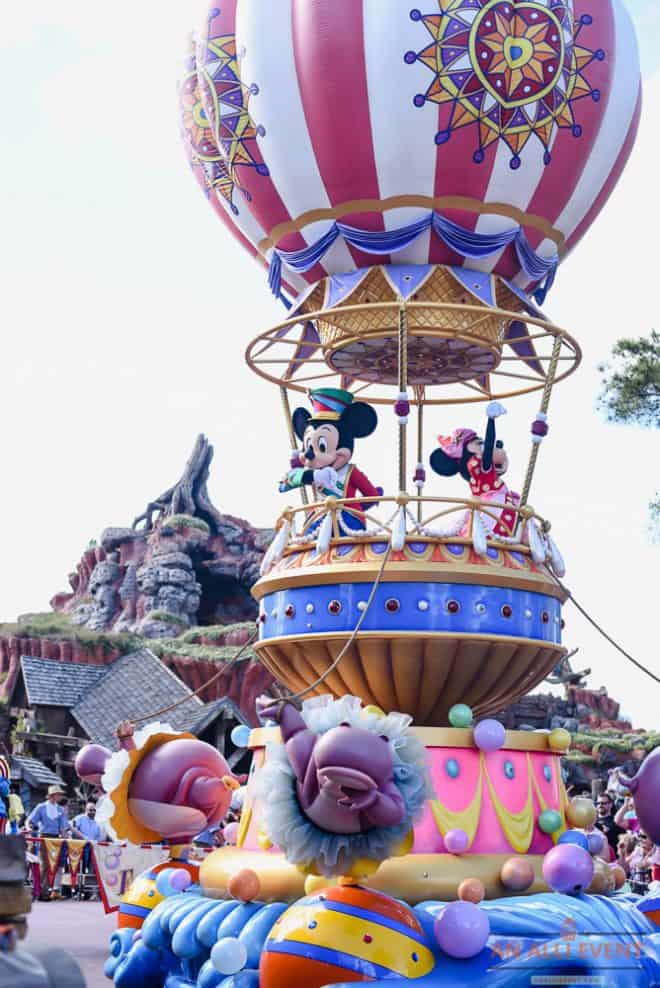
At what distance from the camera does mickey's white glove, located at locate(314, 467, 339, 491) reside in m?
7.80

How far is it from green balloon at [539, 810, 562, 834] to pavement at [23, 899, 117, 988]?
8.92ft

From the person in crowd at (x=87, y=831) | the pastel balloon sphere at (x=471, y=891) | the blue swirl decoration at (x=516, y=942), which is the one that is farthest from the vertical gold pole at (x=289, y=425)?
the person in crowd at (x=87, y=831)

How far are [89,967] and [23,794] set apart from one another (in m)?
15.4

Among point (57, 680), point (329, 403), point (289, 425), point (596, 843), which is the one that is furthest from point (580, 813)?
point (57, 680)

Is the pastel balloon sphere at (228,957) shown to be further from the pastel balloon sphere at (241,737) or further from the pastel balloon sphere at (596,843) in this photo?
the pastel balloon sphere at (596,843)

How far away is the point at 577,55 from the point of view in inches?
302

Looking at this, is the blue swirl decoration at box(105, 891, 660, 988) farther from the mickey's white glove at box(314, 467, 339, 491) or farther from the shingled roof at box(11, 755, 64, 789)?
the shingled roof at box(11, 755, 64, 789)

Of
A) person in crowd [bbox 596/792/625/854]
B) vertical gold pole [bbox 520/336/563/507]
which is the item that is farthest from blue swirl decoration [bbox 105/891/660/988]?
person in crowd [bbox 596/792/625/854]

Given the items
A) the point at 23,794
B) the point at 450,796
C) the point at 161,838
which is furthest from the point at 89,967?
the point at 23,794

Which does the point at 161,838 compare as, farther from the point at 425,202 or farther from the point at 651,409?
the point at 651,409

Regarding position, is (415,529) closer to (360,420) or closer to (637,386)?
(360,420)

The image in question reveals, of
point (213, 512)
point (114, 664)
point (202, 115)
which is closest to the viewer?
point (202, 115)

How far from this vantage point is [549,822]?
679 centimetres

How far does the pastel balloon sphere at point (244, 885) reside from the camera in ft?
20.2
